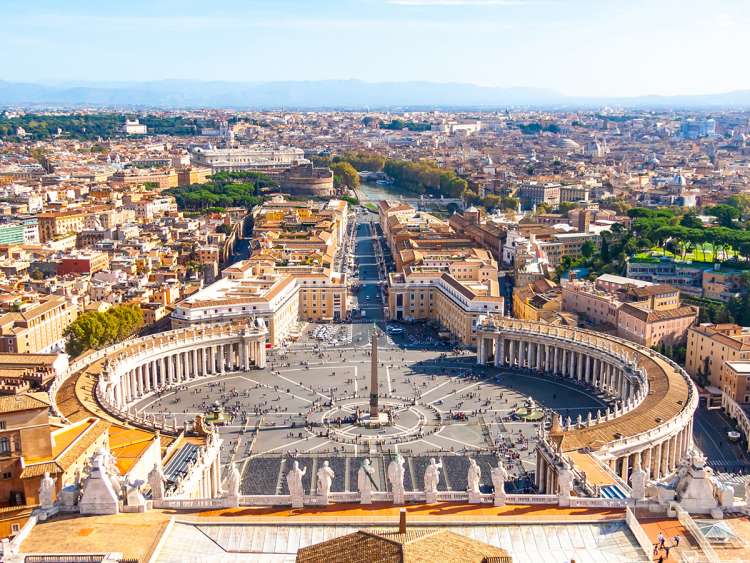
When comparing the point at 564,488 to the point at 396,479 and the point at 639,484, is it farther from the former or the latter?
the point at 396,479

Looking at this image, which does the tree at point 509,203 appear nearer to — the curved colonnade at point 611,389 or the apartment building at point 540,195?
the apartment building at point 540,195

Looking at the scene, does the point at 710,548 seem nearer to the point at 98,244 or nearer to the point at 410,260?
the point at 410,260

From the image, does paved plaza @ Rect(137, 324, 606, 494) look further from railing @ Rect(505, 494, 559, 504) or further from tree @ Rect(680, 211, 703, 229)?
tree @ Rect(680, 211, 703, 229)

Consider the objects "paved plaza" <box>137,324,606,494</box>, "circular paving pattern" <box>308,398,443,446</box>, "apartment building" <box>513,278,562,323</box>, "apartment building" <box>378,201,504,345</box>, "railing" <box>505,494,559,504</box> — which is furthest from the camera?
"apartment building" <box>513,278,562,323</box>

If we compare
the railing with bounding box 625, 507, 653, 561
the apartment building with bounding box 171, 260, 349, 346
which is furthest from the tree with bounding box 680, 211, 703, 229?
the railing with bounding box 625, 507, 653, 561

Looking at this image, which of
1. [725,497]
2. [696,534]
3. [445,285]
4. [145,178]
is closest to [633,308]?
[445,285]
